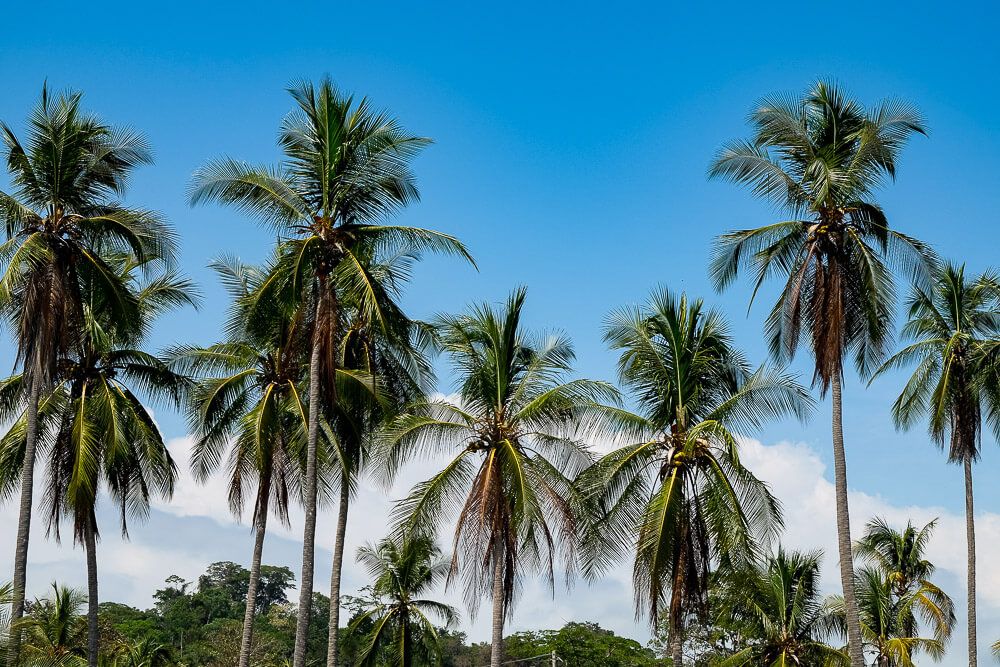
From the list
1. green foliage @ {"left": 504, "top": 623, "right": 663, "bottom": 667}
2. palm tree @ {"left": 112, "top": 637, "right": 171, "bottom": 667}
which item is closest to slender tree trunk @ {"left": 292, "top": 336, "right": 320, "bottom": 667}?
palm tree @ {"left": 112, "top": 637, "right": 171, "bottom": 667}

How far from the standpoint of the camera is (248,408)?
28.3m

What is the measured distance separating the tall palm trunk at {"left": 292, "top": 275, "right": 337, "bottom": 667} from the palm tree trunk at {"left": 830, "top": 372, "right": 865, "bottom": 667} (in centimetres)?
1110

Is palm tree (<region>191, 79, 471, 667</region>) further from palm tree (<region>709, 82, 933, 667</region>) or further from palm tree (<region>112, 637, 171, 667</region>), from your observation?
palm tree (<region>112, 637, 171, 667</region>)

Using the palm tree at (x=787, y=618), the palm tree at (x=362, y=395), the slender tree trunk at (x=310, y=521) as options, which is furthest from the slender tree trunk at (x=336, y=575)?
the palm tree at (x=787, y=618)

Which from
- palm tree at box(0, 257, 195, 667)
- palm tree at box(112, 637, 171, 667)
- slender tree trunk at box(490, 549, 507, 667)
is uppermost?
palm tree at box(0, 257, 195, 667)

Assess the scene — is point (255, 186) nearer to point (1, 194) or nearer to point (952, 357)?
point (1, 194)

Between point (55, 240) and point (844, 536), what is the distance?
59.2 feet

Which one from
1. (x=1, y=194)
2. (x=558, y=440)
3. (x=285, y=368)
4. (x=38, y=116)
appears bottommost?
(x=558, y=440)

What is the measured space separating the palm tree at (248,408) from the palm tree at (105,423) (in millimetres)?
1052

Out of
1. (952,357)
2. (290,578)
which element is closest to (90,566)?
(952,357)

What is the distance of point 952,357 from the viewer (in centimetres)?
3105

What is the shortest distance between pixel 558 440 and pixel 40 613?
27.0 meters

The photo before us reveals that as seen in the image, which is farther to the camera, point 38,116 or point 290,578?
point 290,578

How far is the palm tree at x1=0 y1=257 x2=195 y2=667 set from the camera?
25656 mm
